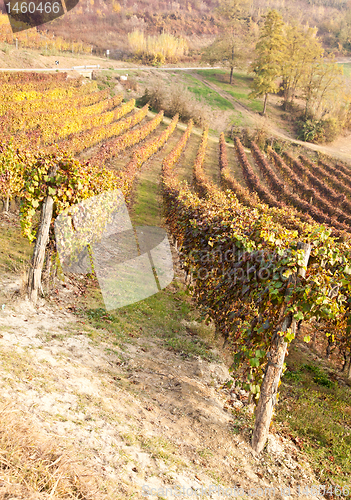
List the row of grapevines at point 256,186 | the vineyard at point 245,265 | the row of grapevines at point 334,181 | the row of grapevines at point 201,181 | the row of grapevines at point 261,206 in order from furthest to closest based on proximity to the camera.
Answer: the row of grapevines at point 334,181 → the row of grapevines at point 256,186 → the row of grapevines at point 201,181 → the row of grapevines at point 261,206 → the vineyard at point 245,265

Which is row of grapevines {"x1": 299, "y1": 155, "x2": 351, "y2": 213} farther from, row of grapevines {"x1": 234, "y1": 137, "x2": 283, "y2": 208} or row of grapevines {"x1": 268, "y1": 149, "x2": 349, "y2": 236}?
row of grapevines {"x1": 234, "y1": 137, "x2": 283, "y2": 208}

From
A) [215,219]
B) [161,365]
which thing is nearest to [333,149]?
[215,219]

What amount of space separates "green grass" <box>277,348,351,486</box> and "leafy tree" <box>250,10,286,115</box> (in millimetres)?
43123

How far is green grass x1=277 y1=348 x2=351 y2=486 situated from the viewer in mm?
4137

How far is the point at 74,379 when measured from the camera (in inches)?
151

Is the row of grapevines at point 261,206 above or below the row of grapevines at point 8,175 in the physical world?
below

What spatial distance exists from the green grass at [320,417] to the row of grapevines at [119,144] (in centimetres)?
1303

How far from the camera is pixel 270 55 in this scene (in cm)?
4259

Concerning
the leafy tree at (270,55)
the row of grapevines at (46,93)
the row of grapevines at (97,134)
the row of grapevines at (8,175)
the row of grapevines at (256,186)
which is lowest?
the row of grapevines at (256,186)

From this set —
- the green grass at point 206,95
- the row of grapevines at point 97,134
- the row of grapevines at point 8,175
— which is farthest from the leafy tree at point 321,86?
the row of grapevines at point 8,175

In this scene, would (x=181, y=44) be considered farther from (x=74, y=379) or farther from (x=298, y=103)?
(x=74, y=379)

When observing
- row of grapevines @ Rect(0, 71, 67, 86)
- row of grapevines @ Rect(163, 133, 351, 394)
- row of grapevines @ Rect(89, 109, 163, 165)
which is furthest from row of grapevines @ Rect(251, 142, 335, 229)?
row of grapevines @ Rect(0, 71, 67, 86)

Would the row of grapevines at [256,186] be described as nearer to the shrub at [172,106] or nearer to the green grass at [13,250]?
the shrub at [172,106]

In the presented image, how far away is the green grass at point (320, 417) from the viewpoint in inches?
163
